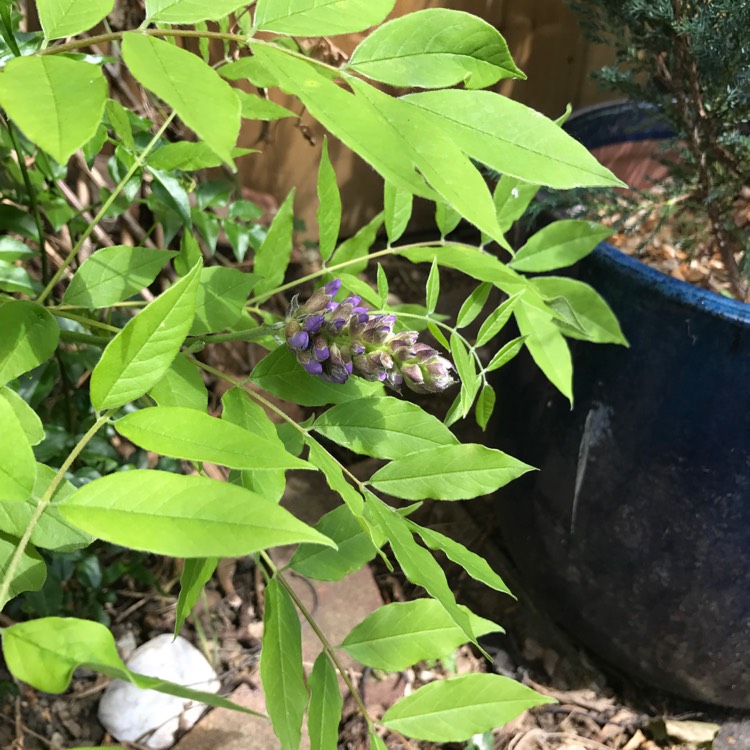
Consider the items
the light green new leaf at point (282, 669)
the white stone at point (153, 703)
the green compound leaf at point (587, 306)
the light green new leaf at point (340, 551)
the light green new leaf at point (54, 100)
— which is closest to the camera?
the light green new leaf at point (54, 100)

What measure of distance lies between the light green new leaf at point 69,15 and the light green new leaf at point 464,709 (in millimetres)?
486

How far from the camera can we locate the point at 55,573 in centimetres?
77

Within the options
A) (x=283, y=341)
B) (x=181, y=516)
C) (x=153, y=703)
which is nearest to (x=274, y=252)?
(x=283, y=341)

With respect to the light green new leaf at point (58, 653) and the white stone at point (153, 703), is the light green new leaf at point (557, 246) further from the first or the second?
the white stone at point (153, 703)

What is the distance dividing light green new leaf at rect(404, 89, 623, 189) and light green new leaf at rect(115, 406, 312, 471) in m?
0.17

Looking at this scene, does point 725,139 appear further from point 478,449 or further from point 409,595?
point 409,595

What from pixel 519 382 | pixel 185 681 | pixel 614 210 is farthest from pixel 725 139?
pixel 185 681

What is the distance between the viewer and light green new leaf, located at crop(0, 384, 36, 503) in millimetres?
322

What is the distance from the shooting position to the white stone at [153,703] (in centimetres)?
92

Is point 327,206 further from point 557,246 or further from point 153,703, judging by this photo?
point 153,703

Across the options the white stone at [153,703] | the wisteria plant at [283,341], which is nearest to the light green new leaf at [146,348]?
the wisteria plant at [283,341]

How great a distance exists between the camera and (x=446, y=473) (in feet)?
1.58

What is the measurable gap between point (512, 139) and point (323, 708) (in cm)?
40

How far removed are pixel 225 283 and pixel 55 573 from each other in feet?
1.41
